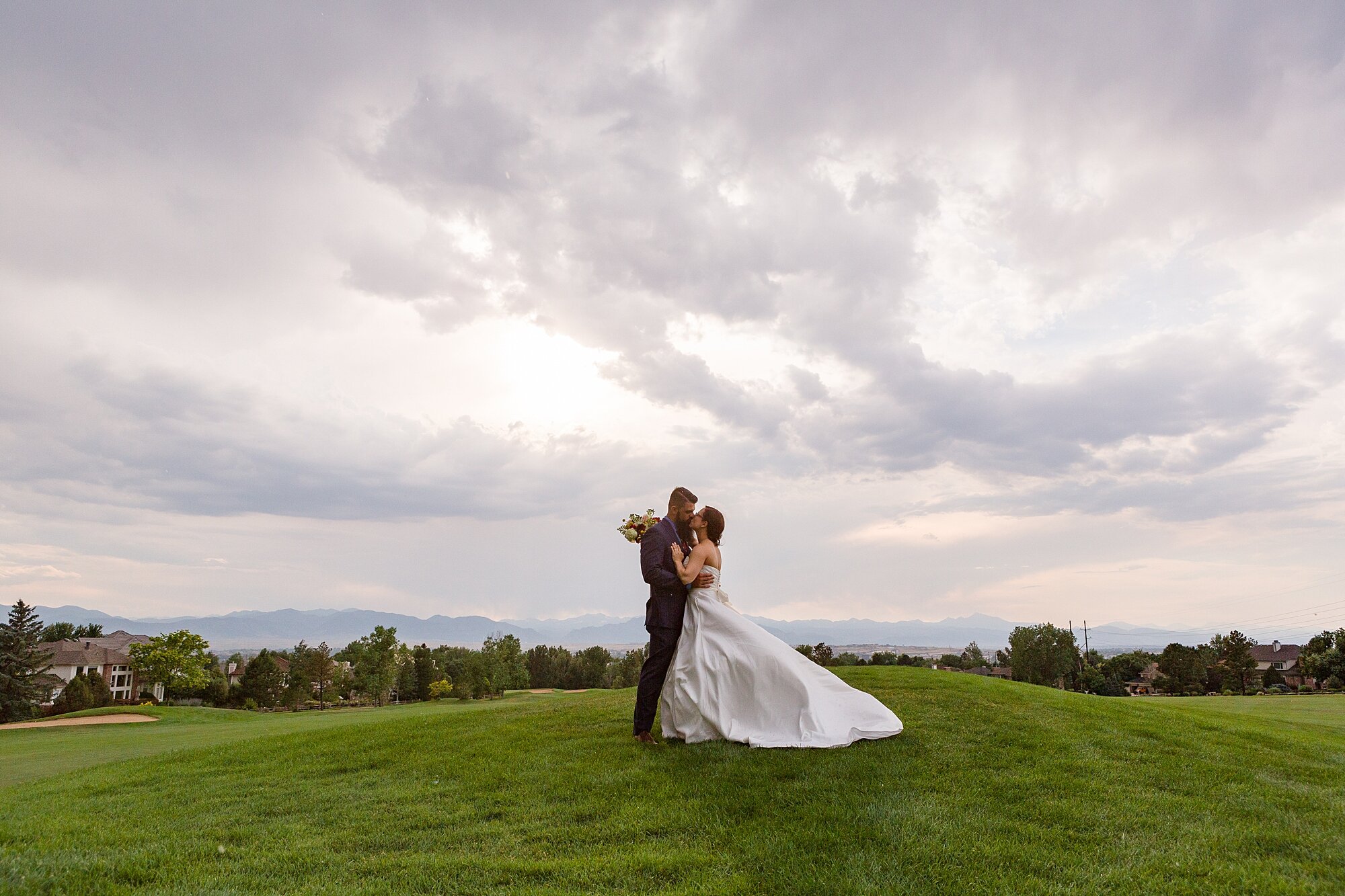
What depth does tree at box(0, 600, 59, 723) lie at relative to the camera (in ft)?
140

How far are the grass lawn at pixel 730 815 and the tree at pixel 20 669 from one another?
4426cm

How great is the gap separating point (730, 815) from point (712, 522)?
4783 mm

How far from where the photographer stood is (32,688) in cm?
4353

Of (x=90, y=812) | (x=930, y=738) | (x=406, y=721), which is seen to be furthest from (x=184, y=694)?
(x=930, y=738)

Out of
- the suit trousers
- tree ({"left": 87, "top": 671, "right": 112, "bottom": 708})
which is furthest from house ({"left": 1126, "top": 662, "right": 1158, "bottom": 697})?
tree ({"left": 87, "top": 671, "right": 112, "bottom": 708})

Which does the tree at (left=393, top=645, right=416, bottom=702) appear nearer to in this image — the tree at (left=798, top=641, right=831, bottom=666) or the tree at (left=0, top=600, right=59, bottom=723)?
the tree at (left=0, top=600, right=59, bottom=723)

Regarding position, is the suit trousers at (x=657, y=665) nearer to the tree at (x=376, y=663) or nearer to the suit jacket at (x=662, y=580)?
the suit jacket at (x=662, y=580)

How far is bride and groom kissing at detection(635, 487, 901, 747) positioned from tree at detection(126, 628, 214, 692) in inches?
2168

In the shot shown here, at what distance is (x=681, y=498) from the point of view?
A: 35.2 feet

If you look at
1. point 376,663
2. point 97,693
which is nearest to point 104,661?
point 97,693

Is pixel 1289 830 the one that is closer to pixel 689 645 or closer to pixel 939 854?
pixel 939 854

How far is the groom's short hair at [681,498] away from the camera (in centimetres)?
1071

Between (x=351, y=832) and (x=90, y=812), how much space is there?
12.7 feet

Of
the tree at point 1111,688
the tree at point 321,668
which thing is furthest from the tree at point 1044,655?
the tree at point 321,668
